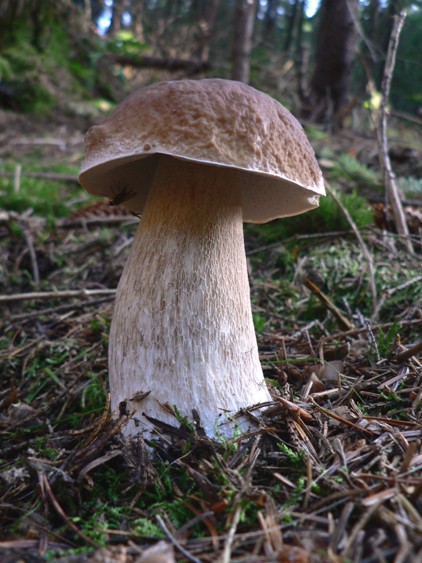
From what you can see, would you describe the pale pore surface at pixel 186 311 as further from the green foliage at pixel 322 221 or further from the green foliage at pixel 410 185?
the green foliage at pixel 410 185

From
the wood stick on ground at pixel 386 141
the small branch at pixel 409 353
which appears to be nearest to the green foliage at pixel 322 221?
the wood stick on ground at pixel 386 141

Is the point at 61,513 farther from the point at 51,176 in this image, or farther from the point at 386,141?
the point at 51,176

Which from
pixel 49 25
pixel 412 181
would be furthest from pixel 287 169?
pixel 49 25

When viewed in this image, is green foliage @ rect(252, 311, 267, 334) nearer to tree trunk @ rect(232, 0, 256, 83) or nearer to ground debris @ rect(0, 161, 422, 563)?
ground debris @ rect(0, 161, 422, 563)

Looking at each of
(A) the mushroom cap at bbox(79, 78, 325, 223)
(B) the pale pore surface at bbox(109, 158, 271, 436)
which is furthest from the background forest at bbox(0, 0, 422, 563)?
(A) the mushroom cap at bbox(79, 78, 325, 223)

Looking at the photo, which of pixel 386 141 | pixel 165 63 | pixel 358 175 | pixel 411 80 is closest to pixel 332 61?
pixel 358 175

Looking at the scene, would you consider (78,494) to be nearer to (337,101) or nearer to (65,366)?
(65,366)
